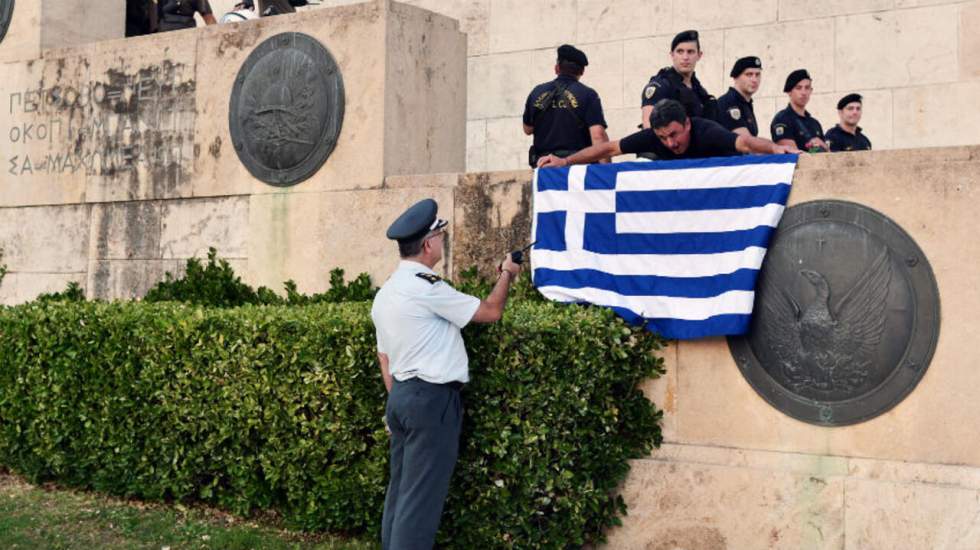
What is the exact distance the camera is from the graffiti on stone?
31.2 ft

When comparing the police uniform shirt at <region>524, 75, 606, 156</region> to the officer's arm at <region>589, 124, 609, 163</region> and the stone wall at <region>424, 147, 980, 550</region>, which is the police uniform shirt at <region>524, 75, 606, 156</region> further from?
the stone wall at <region>424, 147, 980, 550</region>

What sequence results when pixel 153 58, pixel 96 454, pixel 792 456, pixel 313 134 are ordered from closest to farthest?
pixel 792 456, pixel 96 454, pixel 313 134, pixel 153 58

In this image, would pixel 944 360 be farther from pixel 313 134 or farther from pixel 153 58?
pixel 153 58

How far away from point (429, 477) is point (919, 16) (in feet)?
20.5

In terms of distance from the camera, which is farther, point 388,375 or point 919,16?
A: point 919,16

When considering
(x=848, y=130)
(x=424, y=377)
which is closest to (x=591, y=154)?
(x=424, y=377)

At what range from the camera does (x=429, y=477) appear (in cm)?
590

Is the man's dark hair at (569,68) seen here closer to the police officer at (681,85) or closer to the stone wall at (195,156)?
the police officer at (681,85)

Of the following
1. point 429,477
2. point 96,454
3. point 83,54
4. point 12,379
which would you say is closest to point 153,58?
point 83,54

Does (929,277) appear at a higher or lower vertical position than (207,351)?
higher

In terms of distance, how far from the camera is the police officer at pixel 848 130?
8961 millimetres

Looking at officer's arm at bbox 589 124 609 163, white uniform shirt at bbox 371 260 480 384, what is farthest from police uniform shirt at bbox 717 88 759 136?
white uniform shirt at bbox 371 260 480 384

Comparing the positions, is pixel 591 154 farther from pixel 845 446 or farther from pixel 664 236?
pixel 845 446

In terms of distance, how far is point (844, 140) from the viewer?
8.99 m
